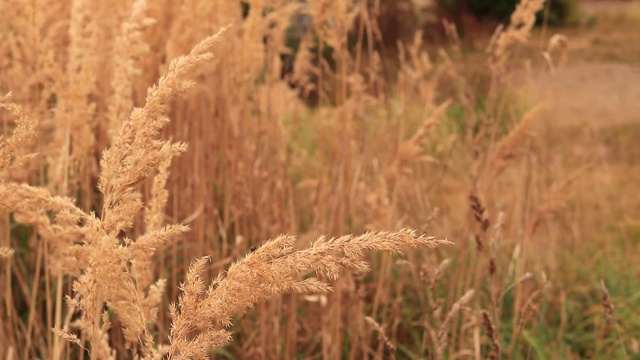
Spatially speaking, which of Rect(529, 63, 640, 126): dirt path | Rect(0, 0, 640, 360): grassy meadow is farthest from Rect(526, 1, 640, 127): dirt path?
Rect(0, 0, 640, 360): grassy meadow

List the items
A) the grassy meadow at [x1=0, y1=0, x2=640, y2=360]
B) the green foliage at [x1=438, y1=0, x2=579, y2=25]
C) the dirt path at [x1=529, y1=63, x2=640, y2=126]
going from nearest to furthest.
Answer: the grassy meadow at [x1=0, y1=0, x2=640, y2=360] < the dirt path at [x1=529, y1=63, x2=640, y2=126] < the green foliage at [x1=438, y1=0, x2=579, y2=25]

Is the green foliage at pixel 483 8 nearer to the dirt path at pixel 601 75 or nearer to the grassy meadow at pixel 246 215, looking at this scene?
the dirt path at pixel 601 75

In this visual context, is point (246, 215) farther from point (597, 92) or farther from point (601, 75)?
point (601, 75)

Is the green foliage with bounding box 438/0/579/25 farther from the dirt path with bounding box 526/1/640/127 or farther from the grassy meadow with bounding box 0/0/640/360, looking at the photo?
the grassy meadow with bounding box 0/0/640/360

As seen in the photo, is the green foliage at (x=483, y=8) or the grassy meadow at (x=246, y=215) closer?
the grassy meadow at (x=246, y=215)

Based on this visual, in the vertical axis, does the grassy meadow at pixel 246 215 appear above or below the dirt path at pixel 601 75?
above

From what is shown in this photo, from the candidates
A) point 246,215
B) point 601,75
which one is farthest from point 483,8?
point 246,215

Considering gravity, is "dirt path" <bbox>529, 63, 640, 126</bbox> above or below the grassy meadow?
below

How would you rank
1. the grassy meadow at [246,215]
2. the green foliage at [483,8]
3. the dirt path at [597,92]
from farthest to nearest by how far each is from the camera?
the green foliage at [483,8], the dirt path at [597,92], the grassy meadow at [246,215]

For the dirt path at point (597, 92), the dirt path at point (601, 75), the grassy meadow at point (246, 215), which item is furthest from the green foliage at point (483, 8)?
the grassy meadow at point (246, 215)

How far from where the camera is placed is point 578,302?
2.72 meters

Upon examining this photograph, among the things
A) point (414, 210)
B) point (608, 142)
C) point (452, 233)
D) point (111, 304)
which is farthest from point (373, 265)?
point (608, 142)

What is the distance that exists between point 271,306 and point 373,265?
62cm

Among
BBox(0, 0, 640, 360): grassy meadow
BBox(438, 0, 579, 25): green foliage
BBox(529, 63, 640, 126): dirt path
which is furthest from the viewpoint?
BBox(438, 0, 579, 25): green foliage
